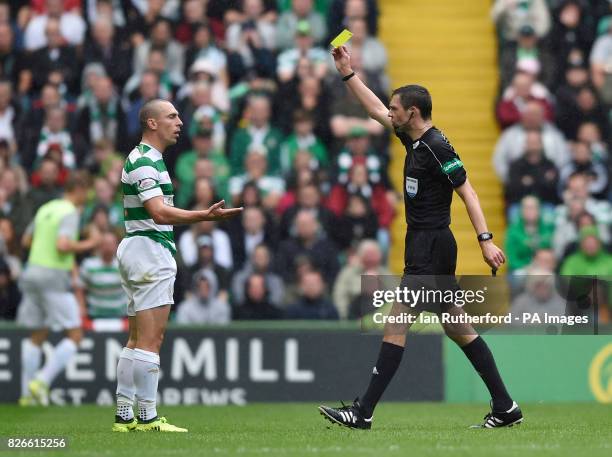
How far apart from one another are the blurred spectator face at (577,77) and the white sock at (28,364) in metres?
7.71

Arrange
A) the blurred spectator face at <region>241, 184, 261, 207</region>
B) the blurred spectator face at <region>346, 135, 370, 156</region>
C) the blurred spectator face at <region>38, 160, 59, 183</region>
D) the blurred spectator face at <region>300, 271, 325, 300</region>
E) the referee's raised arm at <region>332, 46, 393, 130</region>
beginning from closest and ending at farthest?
the referee's raised arm at <region>332, 46, 393, 130</region>
the blurred spectator face at <region>300, 271, 325, 300</region>
the blurred spectator face at <region>38, 160, 59, 183</region>
the blurred spectator face at <region>241, 184, 261, 207</region>
the blurred spectator face at <region>346, 135, 370, 156</region>

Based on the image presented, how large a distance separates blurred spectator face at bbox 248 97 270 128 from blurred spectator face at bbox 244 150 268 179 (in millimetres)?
492

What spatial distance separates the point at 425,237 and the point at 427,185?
36cm

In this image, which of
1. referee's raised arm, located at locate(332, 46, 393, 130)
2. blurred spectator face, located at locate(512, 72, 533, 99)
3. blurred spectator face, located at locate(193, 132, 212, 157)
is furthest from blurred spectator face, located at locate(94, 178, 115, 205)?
referee's raised arm, located at locate(332, 46, 393, 130)

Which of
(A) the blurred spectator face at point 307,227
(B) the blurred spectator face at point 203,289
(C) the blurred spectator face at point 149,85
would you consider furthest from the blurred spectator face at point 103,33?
(B) the blurred spectator face at point 203,289

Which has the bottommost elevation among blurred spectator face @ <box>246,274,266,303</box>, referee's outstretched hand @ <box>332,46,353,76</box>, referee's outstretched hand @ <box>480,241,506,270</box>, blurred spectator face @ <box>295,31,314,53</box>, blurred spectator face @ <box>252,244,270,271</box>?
blurred spectator face @ <box>246,274,266,303</box>

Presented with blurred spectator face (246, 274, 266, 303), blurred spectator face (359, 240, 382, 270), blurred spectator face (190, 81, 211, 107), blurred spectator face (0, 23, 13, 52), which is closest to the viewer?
blurred spectator face (246, 274, 266, 303)

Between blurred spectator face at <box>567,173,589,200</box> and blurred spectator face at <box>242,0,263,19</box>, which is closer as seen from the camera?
blurred spectator face at <box>567,173,589,200</box>

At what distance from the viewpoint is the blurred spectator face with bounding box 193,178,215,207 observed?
17.0 m

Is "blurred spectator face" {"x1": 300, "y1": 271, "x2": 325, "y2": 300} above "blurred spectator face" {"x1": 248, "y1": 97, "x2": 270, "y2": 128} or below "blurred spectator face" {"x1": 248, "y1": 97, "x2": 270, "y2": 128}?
below

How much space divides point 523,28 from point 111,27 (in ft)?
17.6

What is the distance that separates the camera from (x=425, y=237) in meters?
9.91

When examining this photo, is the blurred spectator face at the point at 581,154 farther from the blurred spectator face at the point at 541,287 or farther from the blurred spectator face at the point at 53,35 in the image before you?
the blurred spectator face at the point at 53,35

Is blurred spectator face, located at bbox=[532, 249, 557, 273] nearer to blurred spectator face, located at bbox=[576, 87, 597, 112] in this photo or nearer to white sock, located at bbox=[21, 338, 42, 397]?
blurred spectator face, located at bbox=[576, 87, 597, 112]
